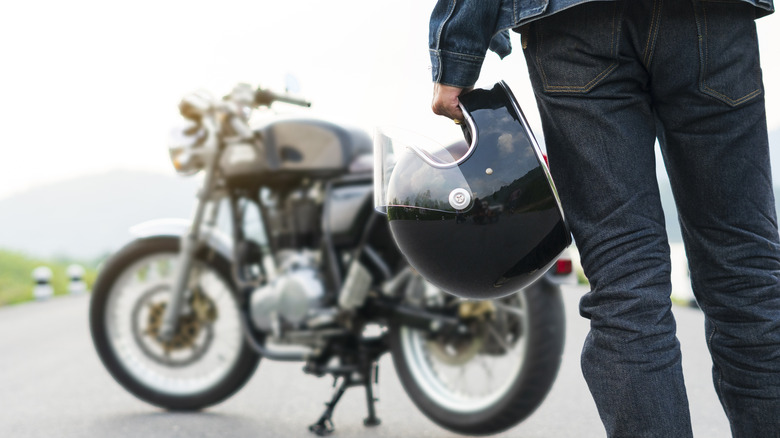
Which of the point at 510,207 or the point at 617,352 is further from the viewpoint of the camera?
the point at 510,207

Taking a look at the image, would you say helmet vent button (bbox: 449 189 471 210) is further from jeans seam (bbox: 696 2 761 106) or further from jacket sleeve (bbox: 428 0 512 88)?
jeans seam (bbox: 696 2 761 106)

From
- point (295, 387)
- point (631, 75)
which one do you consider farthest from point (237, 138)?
point (631, 75)

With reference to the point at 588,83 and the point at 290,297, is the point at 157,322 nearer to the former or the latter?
the point at 290,297

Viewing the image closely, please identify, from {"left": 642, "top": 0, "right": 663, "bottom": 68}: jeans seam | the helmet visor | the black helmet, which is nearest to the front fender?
the helmet visor

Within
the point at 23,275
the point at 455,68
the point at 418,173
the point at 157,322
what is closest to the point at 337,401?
the point at 157,322

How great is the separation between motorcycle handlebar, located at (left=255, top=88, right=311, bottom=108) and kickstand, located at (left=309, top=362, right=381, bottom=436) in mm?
1023

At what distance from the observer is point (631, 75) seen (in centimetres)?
145

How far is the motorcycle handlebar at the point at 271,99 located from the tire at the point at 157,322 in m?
0.65

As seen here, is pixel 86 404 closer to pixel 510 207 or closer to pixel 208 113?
pixel 208 113

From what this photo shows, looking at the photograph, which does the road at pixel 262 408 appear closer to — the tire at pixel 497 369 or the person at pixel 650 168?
the tire at pixel 497 369

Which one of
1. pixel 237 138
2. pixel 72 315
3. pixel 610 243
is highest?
pixel 610 243

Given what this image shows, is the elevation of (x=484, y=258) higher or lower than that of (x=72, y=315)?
higher

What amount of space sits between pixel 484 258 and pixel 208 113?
79.7 inches

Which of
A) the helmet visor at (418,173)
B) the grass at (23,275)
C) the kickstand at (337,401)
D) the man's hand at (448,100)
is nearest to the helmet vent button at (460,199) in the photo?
the helmet visor at (418,173)
